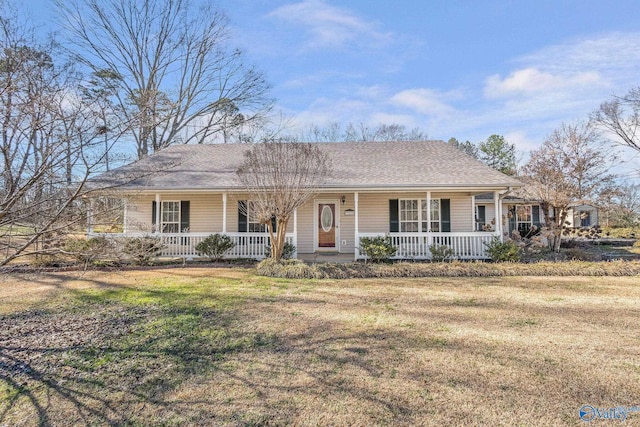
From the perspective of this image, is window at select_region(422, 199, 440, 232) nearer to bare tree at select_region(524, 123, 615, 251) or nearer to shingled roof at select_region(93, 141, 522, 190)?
shingled roof at select_region(93, 141, 522, 190)

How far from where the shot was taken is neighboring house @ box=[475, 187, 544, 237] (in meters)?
15.8

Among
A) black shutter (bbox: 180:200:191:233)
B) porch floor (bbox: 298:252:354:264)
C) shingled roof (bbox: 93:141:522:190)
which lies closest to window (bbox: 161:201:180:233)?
black shutter (bbox: 180:200:191:233)

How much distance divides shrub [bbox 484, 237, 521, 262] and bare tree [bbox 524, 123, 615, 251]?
3.61 metres

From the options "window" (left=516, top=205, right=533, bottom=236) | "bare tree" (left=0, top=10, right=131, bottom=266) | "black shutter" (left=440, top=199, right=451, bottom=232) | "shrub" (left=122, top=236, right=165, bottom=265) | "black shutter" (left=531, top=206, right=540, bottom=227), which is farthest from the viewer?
"black shutter" (left=531, top=206, right=540, bottom=227)

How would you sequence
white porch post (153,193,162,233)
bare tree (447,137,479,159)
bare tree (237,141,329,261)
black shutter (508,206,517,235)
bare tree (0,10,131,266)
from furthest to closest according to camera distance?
bare tree (447,137,479,159)
black shutter (508,206,517,235)
white porch post (153,193,162,233)
bare tree (237,141,329,261)
bare tree (0,10,131,266)

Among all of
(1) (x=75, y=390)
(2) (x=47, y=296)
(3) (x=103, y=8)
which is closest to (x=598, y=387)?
(1) (x=75, y=390)

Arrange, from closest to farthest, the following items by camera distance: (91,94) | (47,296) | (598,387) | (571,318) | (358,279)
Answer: (598,387) < (91,94) < (571,318) < (47,296) < (358,279)

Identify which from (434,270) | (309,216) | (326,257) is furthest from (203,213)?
(434,270)

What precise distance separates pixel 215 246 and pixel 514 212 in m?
17.8

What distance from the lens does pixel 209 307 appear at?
5.68 meters

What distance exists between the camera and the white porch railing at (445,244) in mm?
10992

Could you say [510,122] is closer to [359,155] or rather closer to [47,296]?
[359,155]

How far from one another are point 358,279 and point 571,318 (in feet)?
14.9

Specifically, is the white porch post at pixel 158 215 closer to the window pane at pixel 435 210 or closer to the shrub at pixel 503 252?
the window pane at pixel 435 210
